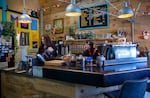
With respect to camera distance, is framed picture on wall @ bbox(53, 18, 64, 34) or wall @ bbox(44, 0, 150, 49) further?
framed picture on wall @ bbox(53, 18, 64, 34)

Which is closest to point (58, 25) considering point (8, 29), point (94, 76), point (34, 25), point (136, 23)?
point (34, 25)

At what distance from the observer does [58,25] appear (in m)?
7.51

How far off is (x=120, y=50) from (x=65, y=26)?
4.80 m

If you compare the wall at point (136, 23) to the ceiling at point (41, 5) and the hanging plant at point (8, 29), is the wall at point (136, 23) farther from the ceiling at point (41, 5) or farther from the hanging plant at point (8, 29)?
the hanging plant at point (8, 29)

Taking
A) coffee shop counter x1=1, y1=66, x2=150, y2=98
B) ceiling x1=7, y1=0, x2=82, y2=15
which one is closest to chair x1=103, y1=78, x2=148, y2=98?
coffee shop counter x1=1, y1=66, x2=150, y2=98

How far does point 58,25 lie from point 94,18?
166 cm

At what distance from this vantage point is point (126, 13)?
3.76 m

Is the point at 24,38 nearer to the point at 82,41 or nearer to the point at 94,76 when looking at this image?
the point at 82,41

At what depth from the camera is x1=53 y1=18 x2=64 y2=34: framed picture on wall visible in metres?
7.37

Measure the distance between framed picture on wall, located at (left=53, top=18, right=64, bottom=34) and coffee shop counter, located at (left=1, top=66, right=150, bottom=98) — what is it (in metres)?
4.11

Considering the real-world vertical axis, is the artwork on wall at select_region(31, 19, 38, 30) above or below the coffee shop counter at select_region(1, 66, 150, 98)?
above

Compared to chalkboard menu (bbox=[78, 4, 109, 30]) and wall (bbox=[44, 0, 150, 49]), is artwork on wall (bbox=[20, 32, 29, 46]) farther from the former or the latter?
wall (bbox=[44, 0, 150, 49])

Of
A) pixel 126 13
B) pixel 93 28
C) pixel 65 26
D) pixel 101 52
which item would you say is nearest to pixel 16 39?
pixel 65 26

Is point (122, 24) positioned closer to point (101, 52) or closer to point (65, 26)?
point (65, 26)
